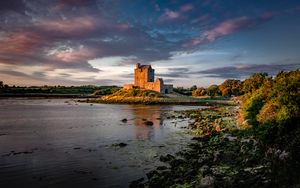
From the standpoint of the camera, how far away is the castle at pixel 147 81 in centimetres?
13441

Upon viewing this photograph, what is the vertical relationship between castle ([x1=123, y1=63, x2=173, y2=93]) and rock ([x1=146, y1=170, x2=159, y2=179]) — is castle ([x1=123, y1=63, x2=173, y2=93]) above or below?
above

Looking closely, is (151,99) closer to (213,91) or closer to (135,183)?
(213,91)

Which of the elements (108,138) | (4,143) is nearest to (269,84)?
(108,138)

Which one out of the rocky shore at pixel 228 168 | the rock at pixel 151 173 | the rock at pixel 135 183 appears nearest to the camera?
the rocky shore at pixel 228 168

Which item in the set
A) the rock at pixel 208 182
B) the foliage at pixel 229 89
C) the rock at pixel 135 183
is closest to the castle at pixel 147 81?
the foliage at pixel 229 89

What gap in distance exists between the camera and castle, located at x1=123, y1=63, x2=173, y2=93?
441 ft

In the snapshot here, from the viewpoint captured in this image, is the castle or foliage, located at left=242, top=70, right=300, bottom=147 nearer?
foliage, located at left=242, top=70, right=300, bottom=147

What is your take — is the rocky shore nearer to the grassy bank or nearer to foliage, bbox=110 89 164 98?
the grassy bank

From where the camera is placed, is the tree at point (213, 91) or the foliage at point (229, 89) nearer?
the foliage at point (229, 89)

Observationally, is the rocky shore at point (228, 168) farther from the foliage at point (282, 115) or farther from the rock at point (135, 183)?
the foliage at point (282, 115)

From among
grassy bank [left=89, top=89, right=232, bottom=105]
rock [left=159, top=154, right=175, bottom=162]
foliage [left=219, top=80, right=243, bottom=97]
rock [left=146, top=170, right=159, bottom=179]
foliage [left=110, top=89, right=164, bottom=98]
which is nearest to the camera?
rock [left=146, top=170, right=159, bottom=179]

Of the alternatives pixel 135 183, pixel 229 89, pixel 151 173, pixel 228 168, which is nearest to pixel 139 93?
pixel 229 89

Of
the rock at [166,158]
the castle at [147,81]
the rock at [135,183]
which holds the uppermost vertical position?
the castle at [147,81]

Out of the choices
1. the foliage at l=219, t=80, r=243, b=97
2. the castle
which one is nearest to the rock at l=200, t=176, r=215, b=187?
the castle
